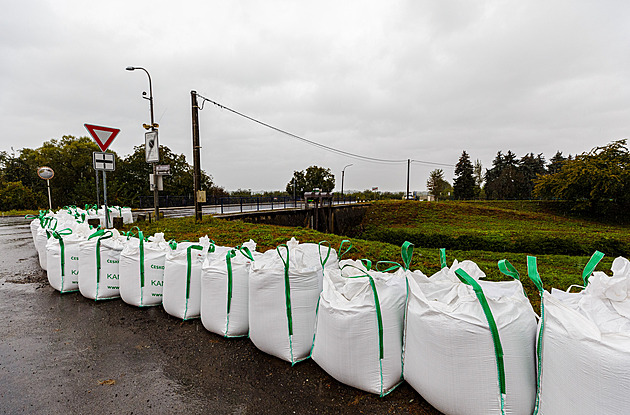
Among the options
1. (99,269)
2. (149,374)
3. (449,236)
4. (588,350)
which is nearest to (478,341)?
(588,350)

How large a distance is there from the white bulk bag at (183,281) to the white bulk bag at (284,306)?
89 centimetres

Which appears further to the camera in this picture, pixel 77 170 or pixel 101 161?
pixel 77 170

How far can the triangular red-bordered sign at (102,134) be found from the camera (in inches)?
234

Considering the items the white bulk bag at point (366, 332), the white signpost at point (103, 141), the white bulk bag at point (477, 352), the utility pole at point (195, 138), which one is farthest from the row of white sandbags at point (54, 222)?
the white bulk bag at point (477, 352)

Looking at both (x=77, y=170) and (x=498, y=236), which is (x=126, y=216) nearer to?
(x=498, y=236)

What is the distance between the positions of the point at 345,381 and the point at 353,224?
22758mm

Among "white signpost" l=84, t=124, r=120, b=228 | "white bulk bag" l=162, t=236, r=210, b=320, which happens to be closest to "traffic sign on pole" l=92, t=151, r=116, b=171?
"white signpost" l=84, t=124, r=120, b=228

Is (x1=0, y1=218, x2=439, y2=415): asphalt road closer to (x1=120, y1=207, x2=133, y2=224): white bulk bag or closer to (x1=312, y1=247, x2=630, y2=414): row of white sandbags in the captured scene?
(x1=312, y1=247, x2=630, y2=414): row of white sandbags

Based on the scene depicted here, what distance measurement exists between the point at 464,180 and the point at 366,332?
56.1 m

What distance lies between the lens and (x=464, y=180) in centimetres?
5191

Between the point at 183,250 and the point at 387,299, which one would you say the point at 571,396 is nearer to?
the point at 387,299

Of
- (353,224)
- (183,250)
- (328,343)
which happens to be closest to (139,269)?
(183,250)

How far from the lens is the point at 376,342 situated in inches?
80.7

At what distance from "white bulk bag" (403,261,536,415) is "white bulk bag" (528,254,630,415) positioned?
0.10 meters
